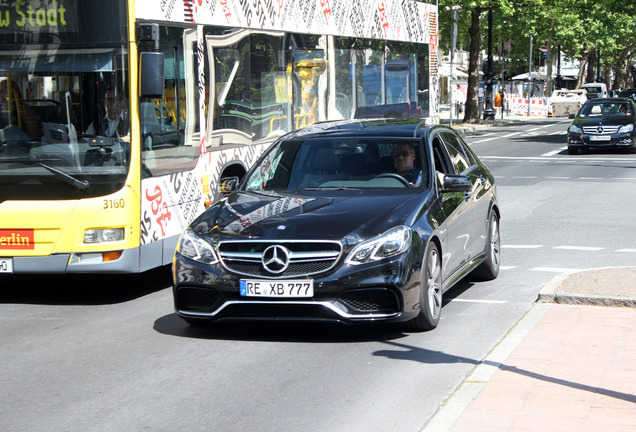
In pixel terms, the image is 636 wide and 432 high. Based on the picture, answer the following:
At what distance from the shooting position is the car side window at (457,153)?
9164mm

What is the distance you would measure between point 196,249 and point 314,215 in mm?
864

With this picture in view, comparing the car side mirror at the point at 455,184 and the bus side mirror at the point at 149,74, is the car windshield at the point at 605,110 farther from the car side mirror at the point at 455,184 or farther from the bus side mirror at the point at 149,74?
the bus side mirror at the point at 149,74

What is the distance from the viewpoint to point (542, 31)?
61750 millimetres

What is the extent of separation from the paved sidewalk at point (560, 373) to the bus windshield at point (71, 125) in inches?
148

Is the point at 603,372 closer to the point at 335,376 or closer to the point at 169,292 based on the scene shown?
the point at 335,376

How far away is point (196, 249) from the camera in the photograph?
7.29 metres

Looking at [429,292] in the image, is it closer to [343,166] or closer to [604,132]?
[343,166]

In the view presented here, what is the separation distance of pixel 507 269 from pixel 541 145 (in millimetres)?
25693

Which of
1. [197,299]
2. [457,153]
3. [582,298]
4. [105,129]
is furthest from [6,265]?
[582,298]

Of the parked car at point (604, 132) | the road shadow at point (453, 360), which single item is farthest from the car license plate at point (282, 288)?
the parked car at point (604, 132)

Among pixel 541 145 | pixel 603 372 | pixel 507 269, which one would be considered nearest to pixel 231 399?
pixel 603 372

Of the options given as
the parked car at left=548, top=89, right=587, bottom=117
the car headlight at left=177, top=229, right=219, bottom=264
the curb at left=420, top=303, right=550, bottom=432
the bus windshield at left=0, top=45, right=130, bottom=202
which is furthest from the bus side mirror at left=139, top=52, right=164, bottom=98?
the parked car at left=548, top=89, right=587, bottom=117

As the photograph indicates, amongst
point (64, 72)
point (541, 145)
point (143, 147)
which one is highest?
point (64, 72)

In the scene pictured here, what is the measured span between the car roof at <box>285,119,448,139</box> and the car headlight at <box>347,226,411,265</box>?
1.60m
